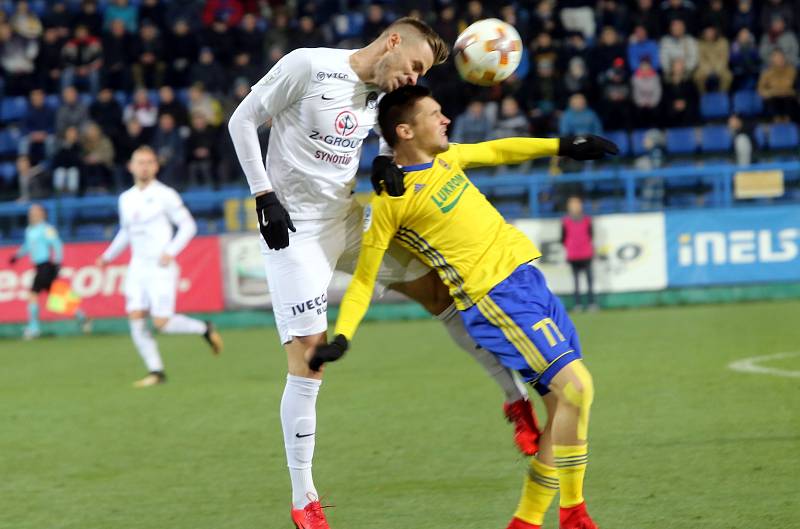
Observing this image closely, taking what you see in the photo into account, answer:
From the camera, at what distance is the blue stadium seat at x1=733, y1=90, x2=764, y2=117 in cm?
1839

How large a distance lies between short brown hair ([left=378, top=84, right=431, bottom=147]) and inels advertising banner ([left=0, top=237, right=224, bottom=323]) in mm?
11718

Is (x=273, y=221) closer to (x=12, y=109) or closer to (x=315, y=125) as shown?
(x=315, y=125)

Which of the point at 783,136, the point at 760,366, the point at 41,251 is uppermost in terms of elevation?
the point at 783,136

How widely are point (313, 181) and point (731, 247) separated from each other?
11600 mm

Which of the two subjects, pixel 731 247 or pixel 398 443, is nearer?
pixel 398 443

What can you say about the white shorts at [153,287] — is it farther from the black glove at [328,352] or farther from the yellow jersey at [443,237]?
the black glove at [328,352]

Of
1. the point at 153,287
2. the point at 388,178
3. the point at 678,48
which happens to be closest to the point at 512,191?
the point at 678,48

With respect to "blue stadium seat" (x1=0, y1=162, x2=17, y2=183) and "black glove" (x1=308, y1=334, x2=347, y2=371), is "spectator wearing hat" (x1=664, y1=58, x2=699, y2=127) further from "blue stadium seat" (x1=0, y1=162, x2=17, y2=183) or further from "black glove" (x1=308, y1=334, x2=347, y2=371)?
"black glove" (x1=308, y1=334, x2=347, y2=371)

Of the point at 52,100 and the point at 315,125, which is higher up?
the point at 315,125

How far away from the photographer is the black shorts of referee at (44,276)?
16.5 metres

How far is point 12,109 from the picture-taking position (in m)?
20.9

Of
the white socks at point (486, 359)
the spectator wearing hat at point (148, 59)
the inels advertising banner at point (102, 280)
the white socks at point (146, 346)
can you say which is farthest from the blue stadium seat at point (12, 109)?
the white socks at point (486, 359)

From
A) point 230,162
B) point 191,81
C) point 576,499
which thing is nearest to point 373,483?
point 576,499

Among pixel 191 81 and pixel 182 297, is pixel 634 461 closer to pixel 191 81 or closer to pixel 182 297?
pixel 182 297
